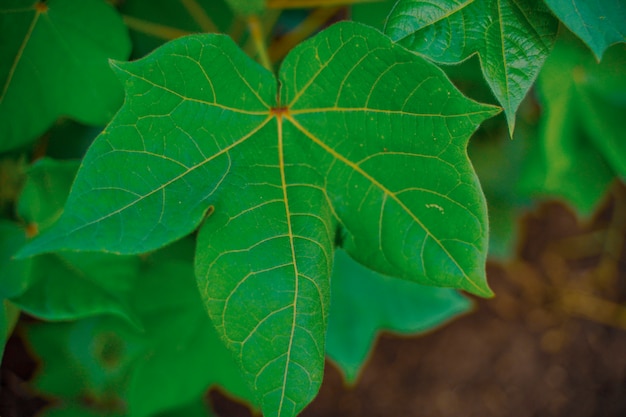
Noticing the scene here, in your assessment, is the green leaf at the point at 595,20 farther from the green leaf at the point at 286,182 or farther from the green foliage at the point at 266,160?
the green leaf at the point at 286,182

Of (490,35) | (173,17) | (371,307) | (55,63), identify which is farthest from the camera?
(371,307)

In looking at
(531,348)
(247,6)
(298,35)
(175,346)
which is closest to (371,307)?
(175,346)

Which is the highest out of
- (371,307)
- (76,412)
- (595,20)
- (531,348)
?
(595,20)

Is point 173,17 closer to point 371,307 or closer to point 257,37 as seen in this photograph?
point 257,37

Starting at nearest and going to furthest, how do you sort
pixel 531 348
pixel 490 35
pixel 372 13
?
pixel 490 35
pixel 372 13
pixel 531 348

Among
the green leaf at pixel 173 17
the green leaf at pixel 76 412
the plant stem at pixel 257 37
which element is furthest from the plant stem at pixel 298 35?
the green leaf at pixel 76 412

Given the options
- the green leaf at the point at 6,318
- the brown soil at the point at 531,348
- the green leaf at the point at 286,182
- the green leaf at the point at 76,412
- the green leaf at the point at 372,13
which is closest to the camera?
the green leaf at the point at 286,182

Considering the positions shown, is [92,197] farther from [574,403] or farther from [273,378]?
[574,403]
